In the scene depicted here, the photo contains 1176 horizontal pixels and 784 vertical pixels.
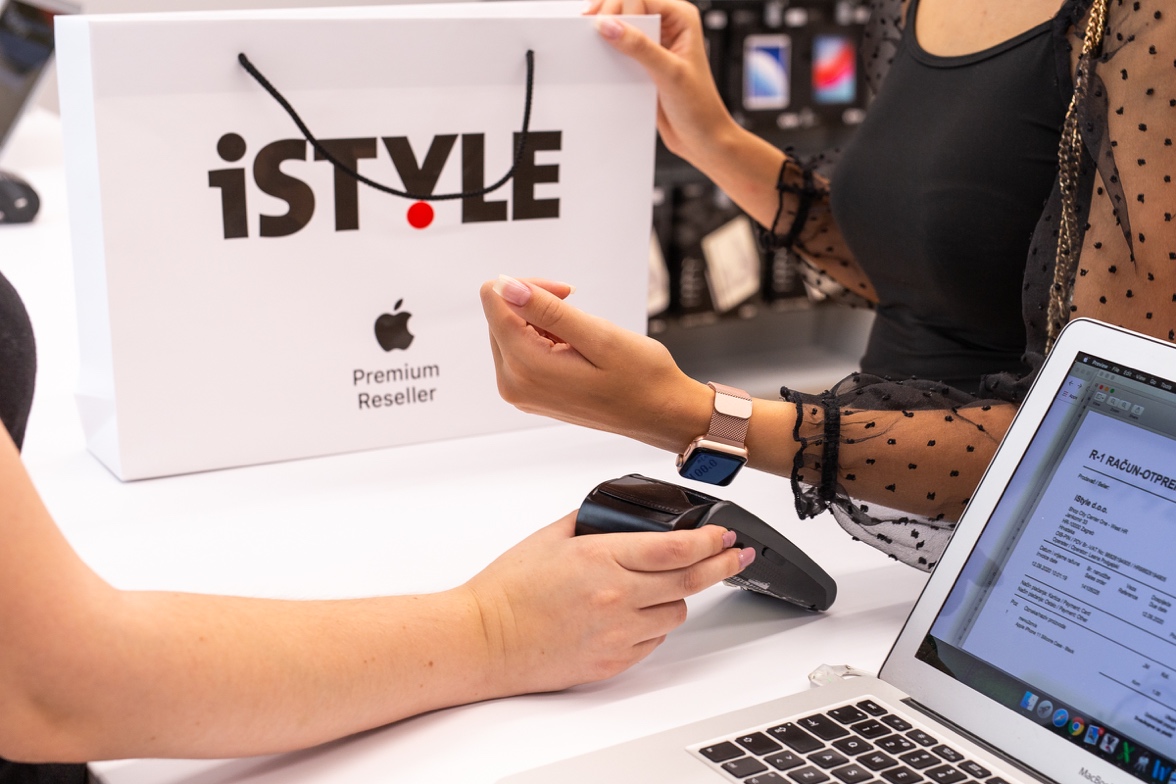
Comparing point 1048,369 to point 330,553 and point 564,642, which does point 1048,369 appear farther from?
point 330,553

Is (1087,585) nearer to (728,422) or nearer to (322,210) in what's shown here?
(728,422)

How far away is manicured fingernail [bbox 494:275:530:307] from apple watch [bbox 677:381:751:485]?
0.16m

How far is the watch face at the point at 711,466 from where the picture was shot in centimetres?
80

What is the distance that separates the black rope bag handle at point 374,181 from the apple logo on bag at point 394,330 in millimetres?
100

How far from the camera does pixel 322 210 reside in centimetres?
96

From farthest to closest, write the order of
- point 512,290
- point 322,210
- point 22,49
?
point 22,49
point 322,210
point 512,290

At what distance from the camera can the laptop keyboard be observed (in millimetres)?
554

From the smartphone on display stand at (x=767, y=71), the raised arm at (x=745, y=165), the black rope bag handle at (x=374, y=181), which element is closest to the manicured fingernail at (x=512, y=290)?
the black rope bag handle at (x=374, y=181)

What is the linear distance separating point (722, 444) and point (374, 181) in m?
0.39

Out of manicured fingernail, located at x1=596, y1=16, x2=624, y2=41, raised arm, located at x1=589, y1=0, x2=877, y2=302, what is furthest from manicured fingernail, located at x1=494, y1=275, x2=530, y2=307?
raised arm, located at x1=589, y1=0, x2=877, y2=302

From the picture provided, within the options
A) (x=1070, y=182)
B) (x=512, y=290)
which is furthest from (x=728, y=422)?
(x=1070, y=182)

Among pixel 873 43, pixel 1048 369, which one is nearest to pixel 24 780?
pixel 1048 369

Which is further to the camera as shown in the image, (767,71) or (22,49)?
(767,71)

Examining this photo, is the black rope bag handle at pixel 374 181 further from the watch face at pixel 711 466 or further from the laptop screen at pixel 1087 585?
the laptop screen at pixel 1087 585
